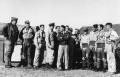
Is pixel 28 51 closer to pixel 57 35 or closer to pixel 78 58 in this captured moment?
pixel 57 35

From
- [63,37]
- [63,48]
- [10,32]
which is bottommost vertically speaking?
[63,48]

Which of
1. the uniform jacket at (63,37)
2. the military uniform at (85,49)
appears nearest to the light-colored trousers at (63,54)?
the uniform jacket at (63,37)

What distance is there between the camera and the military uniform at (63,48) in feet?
39.4

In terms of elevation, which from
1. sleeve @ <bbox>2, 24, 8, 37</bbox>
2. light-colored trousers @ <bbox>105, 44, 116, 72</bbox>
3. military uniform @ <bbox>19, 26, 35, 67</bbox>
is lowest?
light-colored trousers @ <bbox>105, 44, 116, 72</bbox>

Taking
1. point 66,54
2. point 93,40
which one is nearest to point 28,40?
point 66,54

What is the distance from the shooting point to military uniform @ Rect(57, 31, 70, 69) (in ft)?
39.4

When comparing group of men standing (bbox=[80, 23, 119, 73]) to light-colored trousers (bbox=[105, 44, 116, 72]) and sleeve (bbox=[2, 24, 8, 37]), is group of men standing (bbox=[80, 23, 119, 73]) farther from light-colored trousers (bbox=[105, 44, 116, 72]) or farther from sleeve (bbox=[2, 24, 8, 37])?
sleeve (bbox=[2, 24, 8, 37])

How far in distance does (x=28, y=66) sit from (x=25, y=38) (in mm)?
1426

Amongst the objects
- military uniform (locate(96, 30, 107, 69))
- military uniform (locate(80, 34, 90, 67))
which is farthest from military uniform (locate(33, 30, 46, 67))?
military uniform (locate(96, 30, 107, 69))

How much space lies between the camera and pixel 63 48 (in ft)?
39.8

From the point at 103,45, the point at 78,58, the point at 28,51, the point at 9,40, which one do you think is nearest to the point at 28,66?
the point at 28,51

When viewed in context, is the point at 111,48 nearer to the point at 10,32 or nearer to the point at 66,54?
the point at 66,54

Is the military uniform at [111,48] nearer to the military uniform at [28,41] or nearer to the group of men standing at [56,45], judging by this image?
the group of men standing at [56,45]

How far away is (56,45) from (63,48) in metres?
0.67
